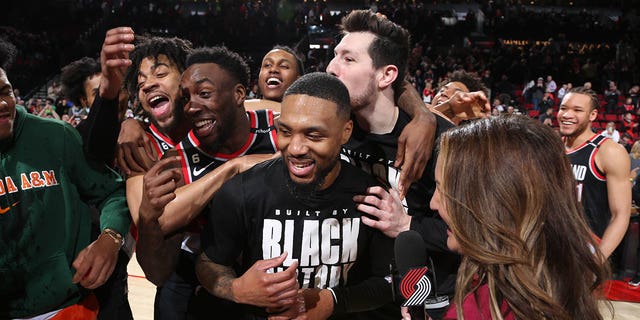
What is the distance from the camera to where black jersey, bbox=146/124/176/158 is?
251 cm

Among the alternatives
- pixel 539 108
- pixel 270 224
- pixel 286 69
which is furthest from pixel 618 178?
pixel 539 108

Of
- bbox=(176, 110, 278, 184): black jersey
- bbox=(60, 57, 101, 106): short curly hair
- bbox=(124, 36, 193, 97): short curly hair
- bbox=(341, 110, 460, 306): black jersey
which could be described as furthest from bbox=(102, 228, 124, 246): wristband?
bbox=(60, 57, 101, 106): short curly hair

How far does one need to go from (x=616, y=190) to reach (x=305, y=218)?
3.13m

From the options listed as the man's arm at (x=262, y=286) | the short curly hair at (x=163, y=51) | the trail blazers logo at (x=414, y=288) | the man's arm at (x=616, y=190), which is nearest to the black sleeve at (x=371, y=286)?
the man's arm at (x=262, y=286)

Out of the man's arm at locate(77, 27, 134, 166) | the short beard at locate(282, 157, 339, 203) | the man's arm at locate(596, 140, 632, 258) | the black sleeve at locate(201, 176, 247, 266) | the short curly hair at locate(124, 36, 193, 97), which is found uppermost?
the short curly hair at locate(124, 36, 193, 97)

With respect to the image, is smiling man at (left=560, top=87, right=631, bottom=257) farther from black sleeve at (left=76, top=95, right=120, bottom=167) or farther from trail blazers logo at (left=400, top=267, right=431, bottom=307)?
black sleeve at (left=76, top=95, right=120, bottom=167)

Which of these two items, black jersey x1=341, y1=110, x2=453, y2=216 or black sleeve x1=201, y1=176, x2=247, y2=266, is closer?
black sleeve x1=201, y1=176, x2=247, y2=266

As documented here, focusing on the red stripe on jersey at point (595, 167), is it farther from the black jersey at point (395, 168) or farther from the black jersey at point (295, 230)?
the black jersey at point (295, 230)

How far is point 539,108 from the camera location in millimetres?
15500

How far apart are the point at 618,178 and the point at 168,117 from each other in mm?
3413

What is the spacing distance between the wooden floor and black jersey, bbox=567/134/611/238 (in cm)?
115

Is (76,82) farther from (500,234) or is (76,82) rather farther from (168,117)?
(500,234)

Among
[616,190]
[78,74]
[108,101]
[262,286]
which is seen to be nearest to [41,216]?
[108,101]

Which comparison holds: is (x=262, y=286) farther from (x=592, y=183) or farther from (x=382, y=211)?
(x=592, y=183)
